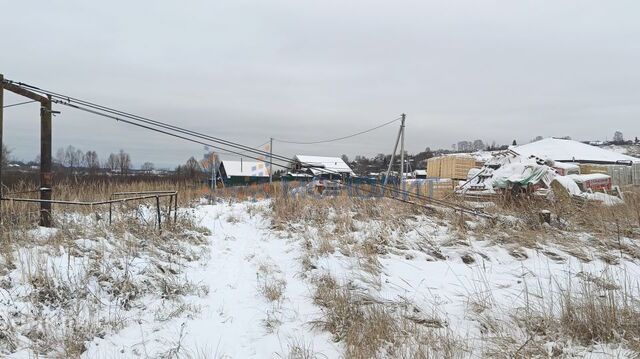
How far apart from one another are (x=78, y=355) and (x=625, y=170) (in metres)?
41.8

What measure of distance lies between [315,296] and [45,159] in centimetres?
486

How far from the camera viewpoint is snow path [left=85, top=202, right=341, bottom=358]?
3.52 meters

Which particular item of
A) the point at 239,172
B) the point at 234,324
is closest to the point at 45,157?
the point at 234,324

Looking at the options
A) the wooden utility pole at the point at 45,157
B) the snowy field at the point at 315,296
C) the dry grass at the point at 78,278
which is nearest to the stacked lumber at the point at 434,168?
the snowy field at the point at 315,296

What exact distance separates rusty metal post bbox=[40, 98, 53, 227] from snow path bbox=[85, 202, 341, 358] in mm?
2655

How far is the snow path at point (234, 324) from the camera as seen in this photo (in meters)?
3.52

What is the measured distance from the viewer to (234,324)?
409 cm

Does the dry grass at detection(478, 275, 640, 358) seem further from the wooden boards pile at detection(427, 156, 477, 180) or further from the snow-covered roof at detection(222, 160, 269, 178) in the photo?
the snow-covered roof at detection(222, 160, 269, 178)

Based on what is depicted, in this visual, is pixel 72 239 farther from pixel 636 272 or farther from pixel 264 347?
pixel 636 272

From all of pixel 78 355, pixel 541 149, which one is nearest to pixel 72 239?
pixel 78 355

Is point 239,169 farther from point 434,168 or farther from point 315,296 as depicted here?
point 315,296

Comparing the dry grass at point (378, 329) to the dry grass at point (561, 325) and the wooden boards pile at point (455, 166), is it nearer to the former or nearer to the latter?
the dry grass at point (561, 325)

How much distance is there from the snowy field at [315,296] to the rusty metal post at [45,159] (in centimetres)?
41

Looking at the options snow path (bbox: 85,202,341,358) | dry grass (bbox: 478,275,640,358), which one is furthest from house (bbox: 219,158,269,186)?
dry grass (bbox: 478,275,640,358)
